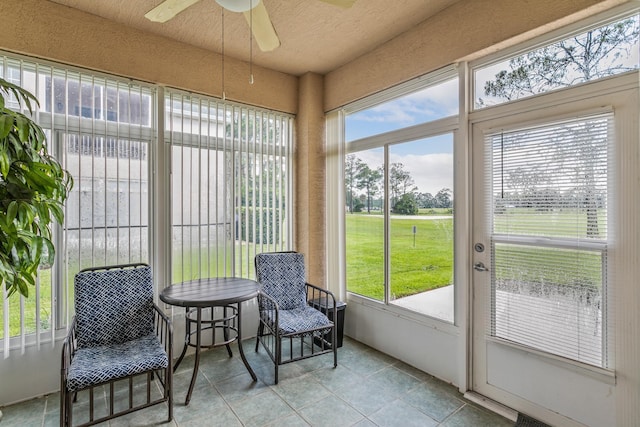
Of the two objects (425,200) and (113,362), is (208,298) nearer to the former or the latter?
(113,362)

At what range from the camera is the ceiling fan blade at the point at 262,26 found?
1789 mm

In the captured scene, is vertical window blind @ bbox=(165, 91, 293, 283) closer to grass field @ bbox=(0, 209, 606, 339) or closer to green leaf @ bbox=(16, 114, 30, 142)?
grass field @ bbox=(0, 209, 606, 339)

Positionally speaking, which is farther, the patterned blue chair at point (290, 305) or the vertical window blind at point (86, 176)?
the patterned blue chair at point (290, 305)

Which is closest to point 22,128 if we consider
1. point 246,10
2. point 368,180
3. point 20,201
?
point 20,201

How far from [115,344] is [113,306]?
0.27m

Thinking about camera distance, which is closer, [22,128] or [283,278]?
[22,128]

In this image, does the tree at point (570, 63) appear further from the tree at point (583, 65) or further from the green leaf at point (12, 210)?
the green leaf at point (12, 210)

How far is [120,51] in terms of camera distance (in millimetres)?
2633

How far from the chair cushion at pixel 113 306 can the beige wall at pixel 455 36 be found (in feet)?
8.70

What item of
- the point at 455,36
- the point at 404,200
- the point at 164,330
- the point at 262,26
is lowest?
the point at 164,330

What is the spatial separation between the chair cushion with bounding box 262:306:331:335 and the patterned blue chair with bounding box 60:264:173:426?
0.83 meters

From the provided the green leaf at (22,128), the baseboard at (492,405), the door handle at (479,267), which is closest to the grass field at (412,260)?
the door handle at (479,267)

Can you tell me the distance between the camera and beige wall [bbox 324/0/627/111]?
1904 millimetres

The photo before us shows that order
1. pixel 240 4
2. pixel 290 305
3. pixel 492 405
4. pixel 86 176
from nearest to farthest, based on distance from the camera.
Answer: pixel 240 4
pixel 492 405
pixel 86 176
pixel 290 305
